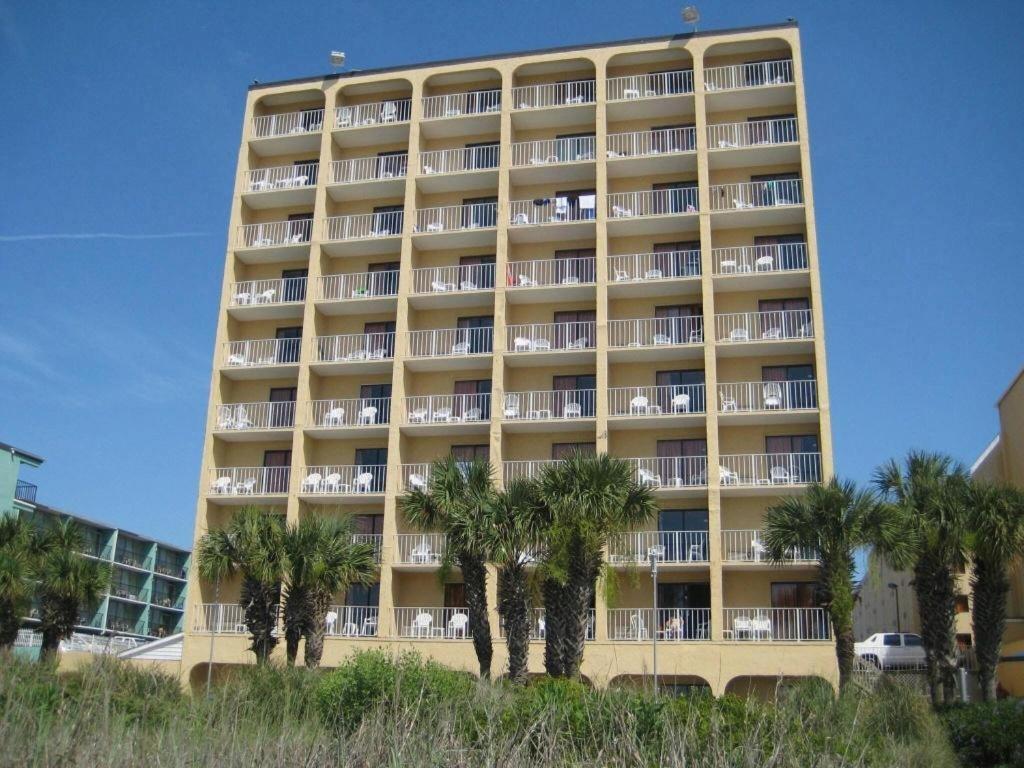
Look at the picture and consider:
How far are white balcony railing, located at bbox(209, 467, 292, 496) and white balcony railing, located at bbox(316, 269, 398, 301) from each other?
285 inches

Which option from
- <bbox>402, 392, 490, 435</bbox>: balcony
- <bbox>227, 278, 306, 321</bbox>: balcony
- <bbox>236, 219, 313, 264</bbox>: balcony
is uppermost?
<bbox>236, 219, 313, 264</bbox>: balcony

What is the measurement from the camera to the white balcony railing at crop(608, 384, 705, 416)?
39.8 meters

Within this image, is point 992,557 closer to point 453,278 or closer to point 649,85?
point 453,278

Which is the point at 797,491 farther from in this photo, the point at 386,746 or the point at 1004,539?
the point at 386,746

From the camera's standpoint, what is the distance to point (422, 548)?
131 ft

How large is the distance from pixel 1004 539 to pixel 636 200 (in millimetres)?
19068

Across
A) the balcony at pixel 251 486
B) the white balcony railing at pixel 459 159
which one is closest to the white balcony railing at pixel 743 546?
the balcony at pixel 251 486

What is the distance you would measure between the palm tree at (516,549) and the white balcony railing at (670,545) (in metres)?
7.82

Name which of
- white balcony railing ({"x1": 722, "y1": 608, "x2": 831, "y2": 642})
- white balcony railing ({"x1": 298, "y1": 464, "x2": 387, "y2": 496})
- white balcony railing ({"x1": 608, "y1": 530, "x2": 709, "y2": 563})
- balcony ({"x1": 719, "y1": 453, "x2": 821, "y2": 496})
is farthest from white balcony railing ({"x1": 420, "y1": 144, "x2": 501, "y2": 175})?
white balcony railing ({"x1": 722, "y1": 608, "x2": 831, "y2": 642})

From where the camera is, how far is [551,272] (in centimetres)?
4309

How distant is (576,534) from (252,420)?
19.7 meters

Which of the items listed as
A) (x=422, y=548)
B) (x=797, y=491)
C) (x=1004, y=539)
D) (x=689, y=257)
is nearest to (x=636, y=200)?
(x=689, y=257)

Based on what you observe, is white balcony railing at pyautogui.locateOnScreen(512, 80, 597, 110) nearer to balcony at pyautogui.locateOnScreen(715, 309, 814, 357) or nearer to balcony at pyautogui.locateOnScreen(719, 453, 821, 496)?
balcony at pyautogui.locateOnScreen(715, 309, 814, 357)

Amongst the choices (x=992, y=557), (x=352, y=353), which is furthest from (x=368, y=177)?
(x=992, y=557)
